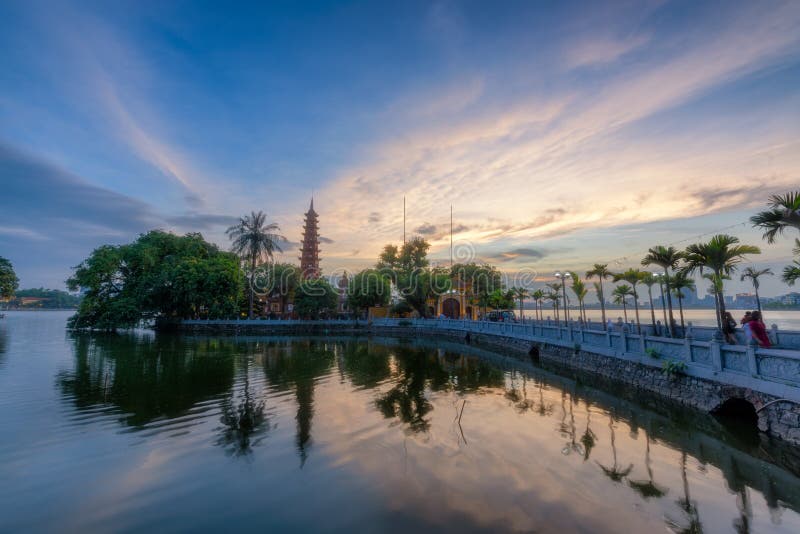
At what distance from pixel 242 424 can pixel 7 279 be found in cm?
Answer: 5596

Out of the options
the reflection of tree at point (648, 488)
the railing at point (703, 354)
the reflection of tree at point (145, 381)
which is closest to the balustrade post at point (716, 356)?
the railing at point (703, 354)

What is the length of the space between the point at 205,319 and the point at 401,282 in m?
25.8

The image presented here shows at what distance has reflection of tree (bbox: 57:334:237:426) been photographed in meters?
10.6

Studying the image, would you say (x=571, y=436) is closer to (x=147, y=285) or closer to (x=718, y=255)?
(x=718, y=255)

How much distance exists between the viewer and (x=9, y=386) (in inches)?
484

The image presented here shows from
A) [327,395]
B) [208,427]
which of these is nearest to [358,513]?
[208,427]

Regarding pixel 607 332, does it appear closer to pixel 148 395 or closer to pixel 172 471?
pixel 172 471

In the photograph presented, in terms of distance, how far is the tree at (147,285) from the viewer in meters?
39.8

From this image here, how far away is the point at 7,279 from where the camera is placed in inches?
1708

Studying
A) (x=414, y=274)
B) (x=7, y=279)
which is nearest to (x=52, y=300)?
(x=7, y=279)

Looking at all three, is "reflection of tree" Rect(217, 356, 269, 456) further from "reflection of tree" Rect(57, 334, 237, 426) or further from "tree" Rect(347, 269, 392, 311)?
"tree" Rect(347, 269, 392, 311)

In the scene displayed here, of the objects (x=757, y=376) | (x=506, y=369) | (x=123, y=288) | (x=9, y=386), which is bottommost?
(x=506, y=369)

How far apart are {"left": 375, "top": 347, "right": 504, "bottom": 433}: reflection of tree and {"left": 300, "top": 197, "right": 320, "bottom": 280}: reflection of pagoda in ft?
134

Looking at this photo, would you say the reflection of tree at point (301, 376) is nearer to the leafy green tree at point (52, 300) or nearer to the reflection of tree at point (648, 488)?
the reflection of tree at point (648, 488)
